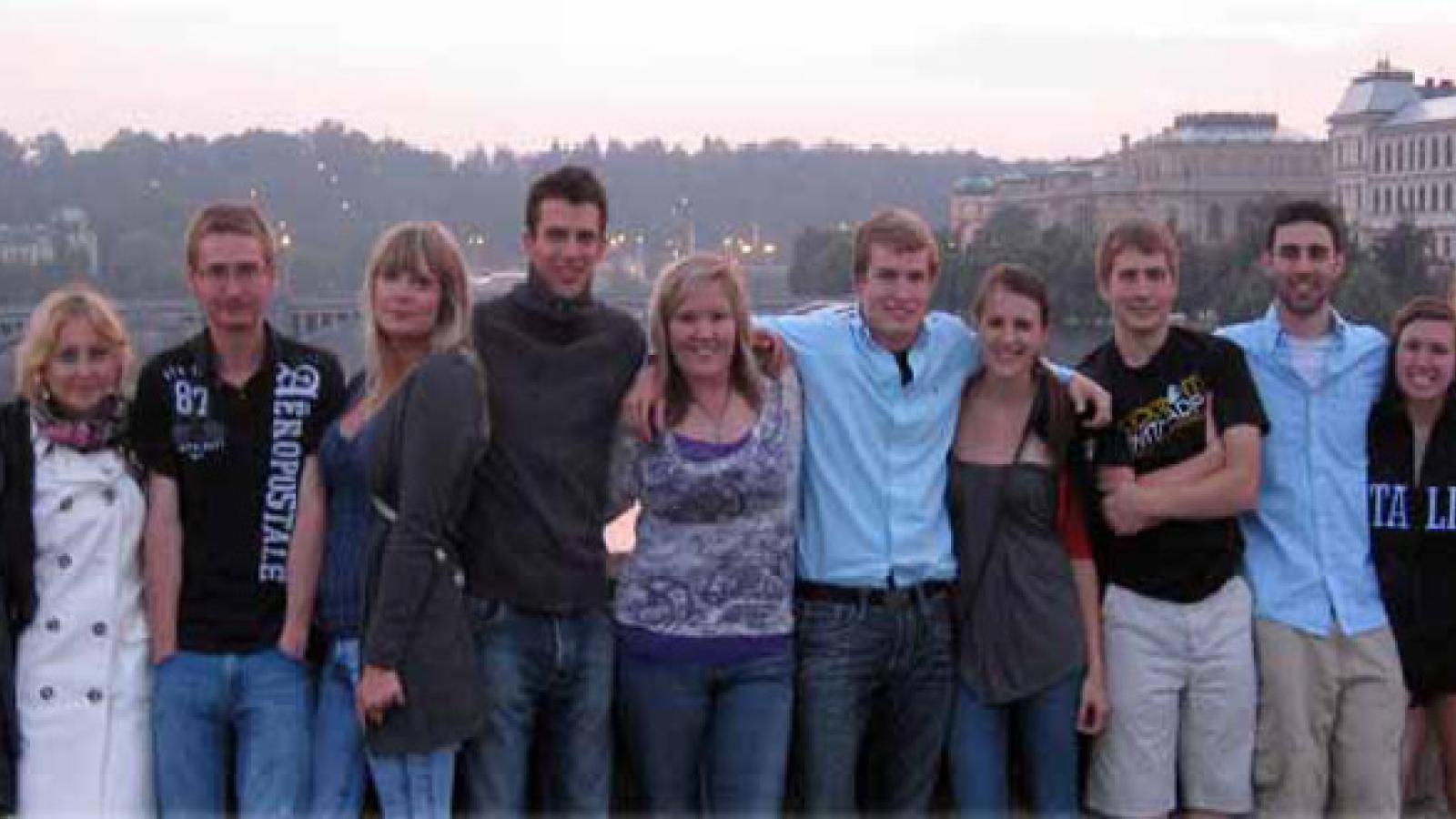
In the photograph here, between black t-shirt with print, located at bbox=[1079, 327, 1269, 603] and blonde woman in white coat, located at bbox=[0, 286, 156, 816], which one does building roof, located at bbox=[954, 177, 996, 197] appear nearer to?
black t-shirt with print, located at bbox=[1079, 327, 1269, 603]

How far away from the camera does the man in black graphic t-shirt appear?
3.28 meters

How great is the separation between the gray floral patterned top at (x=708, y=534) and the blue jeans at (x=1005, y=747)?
1.27 feet

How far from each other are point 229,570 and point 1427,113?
57045 mm

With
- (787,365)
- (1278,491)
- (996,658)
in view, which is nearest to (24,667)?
(787,365)

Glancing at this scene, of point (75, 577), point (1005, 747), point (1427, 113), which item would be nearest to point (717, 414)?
point (1005, 747)

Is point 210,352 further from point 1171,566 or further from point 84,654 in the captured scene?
point 1171,566

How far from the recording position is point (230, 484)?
305 cm

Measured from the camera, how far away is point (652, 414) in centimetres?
303

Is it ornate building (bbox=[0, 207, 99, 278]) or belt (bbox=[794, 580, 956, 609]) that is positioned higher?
ornate building (bbox=[0, 207, 99, 278])

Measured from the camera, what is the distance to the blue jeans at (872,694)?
3137mm

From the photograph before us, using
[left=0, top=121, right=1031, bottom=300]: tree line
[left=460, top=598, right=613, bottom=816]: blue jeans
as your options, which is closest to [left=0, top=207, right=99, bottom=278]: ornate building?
[left=0, top=121, right=1031, bottom=300]: tree line

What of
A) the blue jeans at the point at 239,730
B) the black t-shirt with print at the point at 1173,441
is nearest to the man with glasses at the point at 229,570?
the blue jeans at the point at 239,730

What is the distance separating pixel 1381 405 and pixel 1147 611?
0.61 metres

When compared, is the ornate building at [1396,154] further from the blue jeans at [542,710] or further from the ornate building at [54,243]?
the blue jeans at [542,710]
